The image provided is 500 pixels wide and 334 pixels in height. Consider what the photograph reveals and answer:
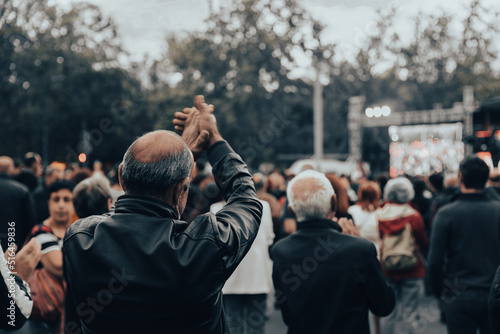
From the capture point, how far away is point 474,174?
418 cm

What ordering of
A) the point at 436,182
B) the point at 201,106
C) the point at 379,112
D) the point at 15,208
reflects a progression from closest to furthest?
the point at 201,106 → the point at 15,208 → the point at 436,182 → the point at 379,112

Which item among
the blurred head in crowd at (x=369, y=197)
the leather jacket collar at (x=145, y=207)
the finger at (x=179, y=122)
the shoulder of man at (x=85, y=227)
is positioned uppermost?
the finger at (x=179, y=122)

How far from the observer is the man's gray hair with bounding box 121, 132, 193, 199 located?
1836mm

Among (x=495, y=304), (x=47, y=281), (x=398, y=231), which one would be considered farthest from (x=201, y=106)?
(x=398, y=231)

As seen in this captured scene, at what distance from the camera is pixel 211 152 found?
6.63 ft

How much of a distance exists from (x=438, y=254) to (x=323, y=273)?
153 centimetres

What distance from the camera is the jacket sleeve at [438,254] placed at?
4.16 metres

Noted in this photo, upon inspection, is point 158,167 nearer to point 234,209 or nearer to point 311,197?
point 234,209

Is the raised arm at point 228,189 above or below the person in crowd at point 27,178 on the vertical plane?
above

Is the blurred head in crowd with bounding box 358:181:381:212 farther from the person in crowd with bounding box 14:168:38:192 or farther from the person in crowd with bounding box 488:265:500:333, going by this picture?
the person in crowd with bounding box 14:168:38:192

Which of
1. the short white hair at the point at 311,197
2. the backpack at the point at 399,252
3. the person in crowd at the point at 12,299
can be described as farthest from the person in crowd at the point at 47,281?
the backpack at the point at 399,252

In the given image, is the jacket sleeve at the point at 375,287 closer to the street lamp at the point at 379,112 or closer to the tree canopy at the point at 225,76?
the street lamp at the point at 379,112

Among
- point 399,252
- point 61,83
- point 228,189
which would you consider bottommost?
point 399,252

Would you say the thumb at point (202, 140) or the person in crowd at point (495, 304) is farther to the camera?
the person in crowd at point (495, 304)
